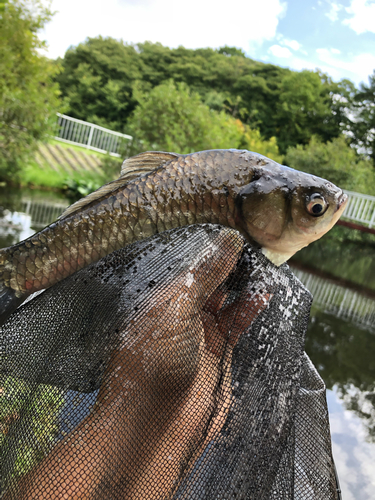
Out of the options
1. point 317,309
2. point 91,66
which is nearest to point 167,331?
point 317,309

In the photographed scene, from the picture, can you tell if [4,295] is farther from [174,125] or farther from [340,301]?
[174,125]

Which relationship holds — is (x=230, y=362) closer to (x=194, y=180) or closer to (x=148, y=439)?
(x=148, y=439)

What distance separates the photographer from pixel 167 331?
1.75 m

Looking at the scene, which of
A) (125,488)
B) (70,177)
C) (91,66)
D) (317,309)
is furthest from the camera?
(91,66)

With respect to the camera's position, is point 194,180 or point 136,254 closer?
point 194,180

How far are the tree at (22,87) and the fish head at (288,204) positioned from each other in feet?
37.1

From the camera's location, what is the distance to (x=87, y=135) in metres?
23.8

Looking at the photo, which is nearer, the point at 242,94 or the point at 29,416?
the point at 29,416

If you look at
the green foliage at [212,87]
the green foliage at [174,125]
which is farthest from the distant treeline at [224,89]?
the green foliage at [174,125]

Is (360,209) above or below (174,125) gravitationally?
below

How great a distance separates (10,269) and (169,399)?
0.88 meters

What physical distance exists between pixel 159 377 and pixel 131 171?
2.96ft

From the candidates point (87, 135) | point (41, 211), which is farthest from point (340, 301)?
point (87, 135)

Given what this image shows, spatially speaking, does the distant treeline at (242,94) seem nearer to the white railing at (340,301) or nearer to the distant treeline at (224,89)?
the distant treeline at (224,89)
